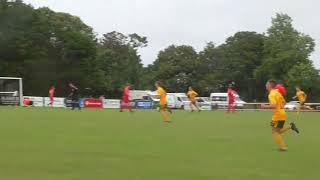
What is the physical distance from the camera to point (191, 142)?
16797mm

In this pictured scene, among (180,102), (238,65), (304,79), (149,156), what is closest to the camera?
(149,156)

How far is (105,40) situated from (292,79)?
37.0 m

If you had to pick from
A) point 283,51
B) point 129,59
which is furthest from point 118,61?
point 283,51

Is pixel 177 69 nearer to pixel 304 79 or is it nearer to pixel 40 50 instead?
pixel 304 79

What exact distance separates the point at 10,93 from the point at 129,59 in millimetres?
50898

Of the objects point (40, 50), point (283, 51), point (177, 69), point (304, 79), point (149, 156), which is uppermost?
point (283, 51)

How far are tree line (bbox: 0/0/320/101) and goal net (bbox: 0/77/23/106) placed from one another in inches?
615

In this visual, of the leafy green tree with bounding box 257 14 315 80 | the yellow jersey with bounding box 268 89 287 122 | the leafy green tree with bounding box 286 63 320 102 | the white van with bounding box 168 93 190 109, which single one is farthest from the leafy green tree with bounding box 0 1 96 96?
the yellow jersey with bounding box 268 89 287 122

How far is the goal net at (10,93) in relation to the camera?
5706 cm

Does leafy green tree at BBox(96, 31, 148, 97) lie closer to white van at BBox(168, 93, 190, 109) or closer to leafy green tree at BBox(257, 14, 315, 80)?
white van at BBox(168, 93, 190, 109)

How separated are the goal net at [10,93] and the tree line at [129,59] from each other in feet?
51.2

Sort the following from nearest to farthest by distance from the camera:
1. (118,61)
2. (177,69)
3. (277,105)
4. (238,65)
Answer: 1. (277,105)
2. (118,61)
3. (238,65)
4. (177,69)

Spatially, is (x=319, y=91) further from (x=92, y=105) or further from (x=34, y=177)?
(x=34, y=177)

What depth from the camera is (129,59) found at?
108312 mm
